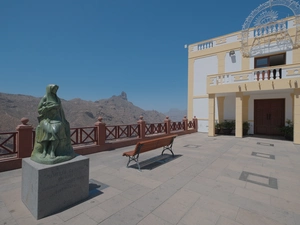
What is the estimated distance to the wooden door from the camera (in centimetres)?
1123

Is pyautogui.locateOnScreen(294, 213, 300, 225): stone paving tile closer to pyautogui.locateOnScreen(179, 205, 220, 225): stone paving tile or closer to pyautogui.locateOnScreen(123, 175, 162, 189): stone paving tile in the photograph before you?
pyautogui.locateOnScreen(179, 205, 220, 225): stone paving tile

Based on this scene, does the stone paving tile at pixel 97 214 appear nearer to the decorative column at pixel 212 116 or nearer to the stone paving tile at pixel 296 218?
the stone paving tile at pixel 296 218

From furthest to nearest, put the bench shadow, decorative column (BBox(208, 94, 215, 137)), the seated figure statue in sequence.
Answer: decorative column (BBox(208, 94, 215, 137)) → the bench shadow → the seated figure statue

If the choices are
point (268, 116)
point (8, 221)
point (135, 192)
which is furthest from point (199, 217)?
point (268, 116)

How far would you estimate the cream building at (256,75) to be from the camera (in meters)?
9.41

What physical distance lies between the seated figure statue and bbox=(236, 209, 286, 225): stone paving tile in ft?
10.1

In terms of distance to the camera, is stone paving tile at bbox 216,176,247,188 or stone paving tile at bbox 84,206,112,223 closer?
stone paving tile at bbox 84,206,112,223

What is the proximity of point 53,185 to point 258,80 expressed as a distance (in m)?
11.5

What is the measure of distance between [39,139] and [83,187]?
122 centimetres

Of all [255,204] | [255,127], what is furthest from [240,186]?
[255,127]

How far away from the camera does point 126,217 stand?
2.46 m

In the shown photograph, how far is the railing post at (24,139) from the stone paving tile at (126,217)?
4.01m

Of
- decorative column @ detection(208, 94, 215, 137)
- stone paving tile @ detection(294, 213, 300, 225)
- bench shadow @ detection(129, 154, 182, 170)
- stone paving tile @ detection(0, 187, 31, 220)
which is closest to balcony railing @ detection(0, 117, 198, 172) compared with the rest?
stone paving tile @ detection(0, 187, 31, 220)

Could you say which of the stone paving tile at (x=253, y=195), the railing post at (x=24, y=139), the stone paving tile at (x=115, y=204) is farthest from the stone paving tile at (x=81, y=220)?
the railing post at (x=24, y=139)
